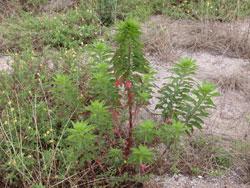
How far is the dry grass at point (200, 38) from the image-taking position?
20.1ft

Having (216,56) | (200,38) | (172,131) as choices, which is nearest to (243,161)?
(172,131)

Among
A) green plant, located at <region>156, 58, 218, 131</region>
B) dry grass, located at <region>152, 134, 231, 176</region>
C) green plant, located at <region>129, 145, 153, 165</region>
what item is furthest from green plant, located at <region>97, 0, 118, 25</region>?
green plant, located at <region>129, 145, 153, 165</region>

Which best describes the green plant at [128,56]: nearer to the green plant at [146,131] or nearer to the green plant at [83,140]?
the green plant at [146,131]

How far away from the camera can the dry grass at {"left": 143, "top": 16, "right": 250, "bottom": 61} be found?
6.14 metres

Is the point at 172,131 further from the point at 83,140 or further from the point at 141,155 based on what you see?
the point at 83,140

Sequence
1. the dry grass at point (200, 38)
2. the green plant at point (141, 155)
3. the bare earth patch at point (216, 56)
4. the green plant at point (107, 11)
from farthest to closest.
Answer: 1. the green plant at point (107, 11)
2. the dry grass at point (200, 38)
3. the bare earth patch at point (216, 56)
4. the green plant at point (141, 155)

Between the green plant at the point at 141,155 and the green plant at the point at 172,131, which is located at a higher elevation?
the green plant at the point at 172,131

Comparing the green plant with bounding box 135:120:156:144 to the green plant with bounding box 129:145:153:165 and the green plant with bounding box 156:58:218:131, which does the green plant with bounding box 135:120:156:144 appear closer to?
the green plant with bounding box 129:145:153:165

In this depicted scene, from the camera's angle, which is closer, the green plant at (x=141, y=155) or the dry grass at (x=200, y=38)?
the green plant at (x=141, y=155)

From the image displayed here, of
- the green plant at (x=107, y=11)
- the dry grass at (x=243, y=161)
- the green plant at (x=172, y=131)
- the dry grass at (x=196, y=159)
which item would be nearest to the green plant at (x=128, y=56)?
the green plant at (x=172, y=131)

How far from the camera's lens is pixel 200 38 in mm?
6348

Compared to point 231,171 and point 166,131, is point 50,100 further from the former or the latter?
point 231,171

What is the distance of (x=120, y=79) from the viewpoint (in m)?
3.38

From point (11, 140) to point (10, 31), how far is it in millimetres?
2793
